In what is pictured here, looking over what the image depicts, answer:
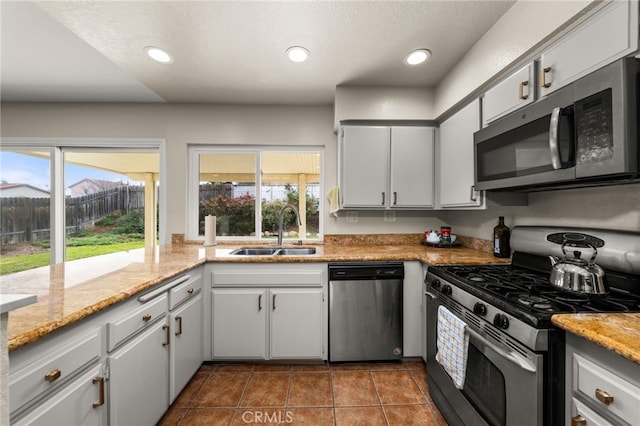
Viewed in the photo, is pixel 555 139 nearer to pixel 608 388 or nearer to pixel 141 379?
pixel 608 388

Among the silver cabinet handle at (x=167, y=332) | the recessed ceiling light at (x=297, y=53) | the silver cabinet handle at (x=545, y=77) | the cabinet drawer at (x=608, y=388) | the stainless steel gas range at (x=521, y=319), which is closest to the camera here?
→ the cabinet drawer at (x=608, y=388)

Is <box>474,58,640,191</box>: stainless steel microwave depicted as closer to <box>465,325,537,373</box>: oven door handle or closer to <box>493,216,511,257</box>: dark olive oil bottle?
<box>493,216,511,257</box>: dark olive oil bottle

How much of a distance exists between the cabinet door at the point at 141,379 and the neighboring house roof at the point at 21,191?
2.61 m

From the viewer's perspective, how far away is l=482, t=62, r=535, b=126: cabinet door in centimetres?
140

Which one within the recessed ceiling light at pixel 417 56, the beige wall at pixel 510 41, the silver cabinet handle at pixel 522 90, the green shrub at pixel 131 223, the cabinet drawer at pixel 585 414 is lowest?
the cabinet drawer at pixel 585 414

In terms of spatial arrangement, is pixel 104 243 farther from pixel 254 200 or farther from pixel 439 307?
pixel 439 307

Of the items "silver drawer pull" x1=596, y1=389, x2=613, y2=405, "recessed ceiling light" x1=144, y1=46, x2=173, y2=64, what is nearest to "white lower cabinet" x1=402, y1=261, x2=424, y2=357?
"silver drawer pull" x1=596, y1=389, x2=613, y2=405

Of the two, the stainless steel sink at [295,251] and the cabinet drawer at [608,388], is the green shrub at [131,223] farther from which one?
the cabinet drawer at [608,388]

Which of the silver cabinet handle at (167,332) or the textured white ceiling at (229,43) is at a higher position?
the textured white ceiling at (229,43)

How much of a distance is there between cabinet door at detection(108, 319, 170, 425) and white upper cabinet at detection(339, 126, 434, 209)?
5.77 feet

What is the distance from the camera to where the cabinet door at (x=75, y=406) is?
33.1 inches

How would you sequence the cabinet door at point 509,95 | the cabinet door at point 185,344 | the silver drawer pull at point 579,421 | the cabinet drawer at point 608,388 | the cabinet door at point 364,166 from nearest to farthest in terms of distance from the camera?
the cabinet drawer at point 608,388
the silver drawer pull at point 579,421
the cabinet door at point 509,95
the cabinet door at point 185,344
the cabinet door at point 364,166

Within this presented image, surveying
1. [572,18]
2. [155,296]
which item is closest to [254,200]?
[155,296]

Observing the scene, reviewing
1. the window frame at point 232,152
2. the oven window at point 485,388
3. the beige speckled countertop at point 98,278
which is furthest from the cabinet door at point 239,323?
the oven window at point 485,388
